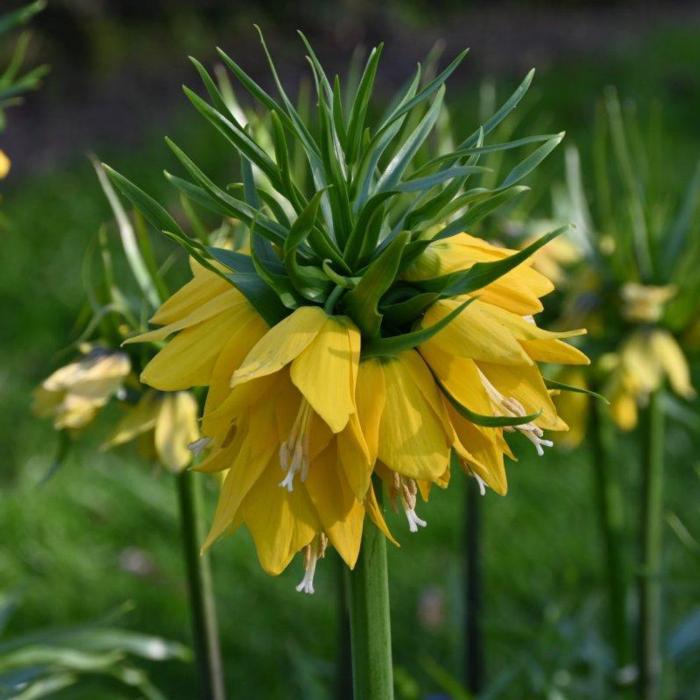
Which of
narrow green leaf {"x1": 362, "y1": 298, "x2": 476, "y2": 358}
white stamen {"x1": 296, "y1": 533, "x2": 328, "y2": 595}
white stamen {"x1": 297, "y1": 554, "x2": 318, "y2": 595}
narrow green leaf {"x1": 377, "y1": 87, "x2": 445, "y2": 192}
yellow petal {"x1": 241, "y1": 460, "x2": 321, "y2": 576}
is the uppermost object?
narrow green leaf {"x1": 377, "y1": 87, "x2": 445, "y2": 192}

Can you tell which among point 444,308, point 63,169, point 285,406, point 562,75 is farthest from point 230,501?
point 562,75

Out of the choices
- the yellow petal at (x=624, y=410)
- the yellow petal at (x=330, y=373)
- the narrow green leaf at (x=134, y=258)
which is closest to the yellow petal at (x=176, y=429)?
the narrow green leaf at (x=134, y=258)

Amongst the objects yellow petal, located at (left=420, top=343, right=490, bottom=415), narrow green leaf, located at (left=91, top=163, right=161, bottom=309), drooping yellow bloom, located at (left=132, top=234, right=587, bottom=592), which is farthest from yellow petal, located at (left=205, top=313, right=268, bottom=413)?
narrow green leaf, located at (left=91, top=163, right=161, bottom=309)

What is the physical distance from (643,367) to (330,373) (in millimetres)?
825

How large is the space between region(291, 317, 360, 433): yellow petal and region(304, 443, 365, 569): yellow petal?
50 millimetres

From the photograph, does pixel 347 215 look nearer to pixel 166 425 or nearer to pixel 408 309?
pixel 408 309

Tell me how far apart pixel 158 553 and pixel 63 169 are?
2226 millimetres

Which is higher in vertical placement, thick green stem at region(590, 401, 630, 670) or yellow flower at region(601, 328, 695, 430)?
yellow flower at region(601, 328, 695, 430)

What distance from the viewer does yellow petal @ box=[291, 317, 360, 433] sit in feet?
2.48

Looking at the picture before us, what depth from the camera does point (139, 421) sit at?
4.16 feet

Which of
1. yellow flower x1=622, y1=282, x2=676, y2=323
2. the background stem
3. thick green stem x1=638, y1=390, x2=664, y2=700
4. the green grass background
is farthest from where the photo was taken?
the green grass background

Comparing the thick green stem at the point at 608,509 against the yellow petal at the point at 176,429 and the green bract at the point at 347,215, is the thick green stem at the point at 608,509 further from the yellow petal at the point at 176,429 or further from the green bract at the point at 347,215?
the green bract at the point at 347,215

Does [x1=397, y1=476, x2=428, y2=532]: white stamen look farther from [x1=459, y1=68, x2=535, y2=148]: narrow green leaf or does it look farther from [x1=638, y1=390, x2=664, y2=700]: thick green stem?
[x1=638, y1=390, x2=664, y2=700]: thick green stem

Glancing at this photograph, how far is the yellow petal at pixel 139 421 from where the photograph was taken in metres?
1.25
